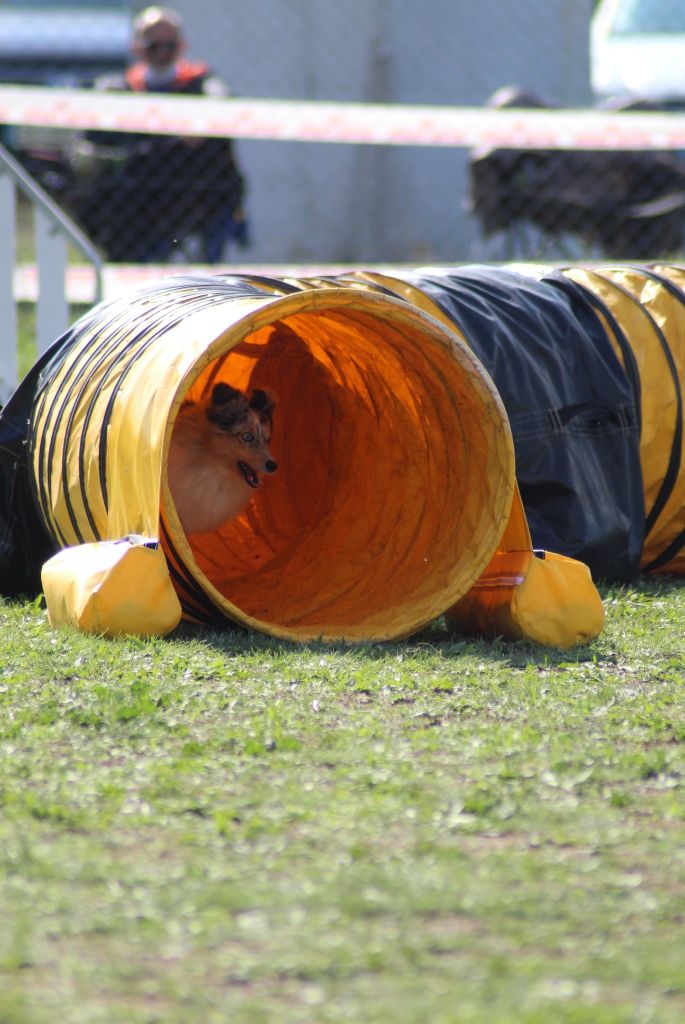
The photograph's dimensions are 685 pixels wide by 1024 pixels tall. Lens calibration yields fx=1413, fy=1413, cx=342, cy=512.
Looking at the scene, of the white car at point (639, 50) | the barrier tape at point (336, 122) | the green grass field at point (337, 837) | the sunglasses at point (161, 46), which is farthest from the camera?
the white car at point (639, 50)

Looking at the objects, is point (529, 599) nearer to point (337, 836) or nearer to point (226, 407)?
point (226, 407)

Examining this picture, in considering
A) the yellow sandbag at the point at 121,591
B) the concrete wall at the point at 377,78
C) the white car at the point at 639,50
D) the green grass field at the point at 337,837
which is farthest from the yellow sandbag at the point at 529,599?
the concrete wall at the point at 377,78

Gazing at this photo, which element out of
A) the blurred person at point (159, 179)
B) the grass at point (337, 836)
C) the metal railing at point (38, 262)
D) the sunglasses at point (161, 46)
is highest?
the sunglasses at point (161, 46)

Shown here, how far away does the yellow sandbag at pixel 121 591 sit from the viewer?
4480 millimetres

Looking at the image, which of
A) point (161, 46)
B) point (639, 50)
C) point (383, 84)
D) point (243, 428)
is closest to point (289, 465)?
point (243, 428)

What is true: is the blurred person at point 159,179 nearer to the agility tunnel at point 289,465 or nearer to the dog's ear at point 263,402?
the agility tunnel at point 289,465

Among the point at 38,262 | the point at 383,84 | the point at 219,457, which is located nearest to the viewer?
the point at 219,457

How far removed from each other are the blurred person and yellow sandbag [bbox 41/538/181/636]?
670 centimetres

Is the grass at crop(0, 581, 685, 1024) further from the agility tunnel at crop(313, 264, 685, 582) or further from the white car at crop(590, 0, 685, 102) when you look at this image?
the white car at crop(590, 0, 685, 102)

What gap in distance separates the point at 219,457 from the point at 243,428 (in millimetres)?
185

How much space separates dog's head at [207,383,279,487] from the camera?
5973mm

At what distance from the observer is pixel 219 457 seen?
6051 millimetres

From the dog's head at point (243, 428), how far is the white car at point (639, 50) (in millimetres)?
8664

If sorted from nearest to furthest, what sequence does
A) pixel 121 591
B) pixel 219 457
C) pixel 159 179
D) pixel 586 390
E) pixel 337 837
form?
pixel 337 837
pixel 121 591
pixel 586 390
pixel 219 457
pixel 159 179
